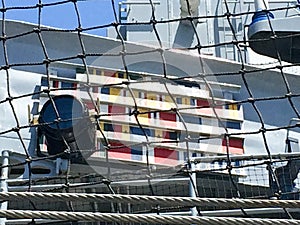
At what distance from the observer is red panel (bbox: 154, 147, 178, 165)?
8.85 feet

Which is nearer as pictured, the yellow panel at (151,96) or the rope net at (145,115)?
the rope net at (145,115)

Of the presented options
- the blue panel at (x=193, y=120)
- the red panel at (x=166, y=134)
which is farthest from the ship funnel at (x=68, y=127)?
the blue panel at (x=193, y=120)

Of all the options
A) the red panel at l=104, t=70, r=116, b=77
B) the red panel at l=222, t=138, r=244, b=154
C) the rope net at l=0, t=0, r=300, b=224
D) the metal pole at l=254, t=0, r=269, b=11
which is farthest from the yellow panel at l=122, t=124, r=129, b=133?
the metal pole at l=254, t=0, r=269, b=11

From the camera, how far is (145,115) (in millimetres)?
2791

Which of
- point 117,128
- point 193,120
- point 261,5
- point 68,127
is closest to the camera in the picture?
point 68,127

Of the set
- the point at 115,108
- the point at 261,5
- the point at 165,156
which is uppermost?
the point at 261,5

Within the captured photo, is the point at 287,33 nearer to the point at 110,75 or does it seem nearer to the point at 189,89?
the point at 189,89

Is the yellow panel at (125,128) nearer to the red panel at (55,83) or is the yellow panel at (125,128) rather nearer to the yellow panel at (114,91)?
the yellow panel at (114,91)

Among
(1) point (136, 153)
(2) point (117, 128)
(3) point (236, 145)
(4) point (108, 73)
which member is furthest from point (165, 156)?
(4) point (108, 73)

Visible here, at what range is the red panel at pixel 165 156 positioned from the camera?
2.70 meters

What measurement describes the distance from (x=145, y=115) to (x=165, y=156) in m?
0.20

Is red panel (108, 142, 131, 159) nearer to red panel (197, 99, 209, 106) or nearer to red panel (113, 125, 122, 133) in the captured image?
red panel (113, 125, 122, 133)

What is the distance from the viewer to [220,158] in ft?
7.14

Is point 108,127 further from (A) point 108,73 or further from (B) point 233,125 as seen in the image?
(B) point 233,125
